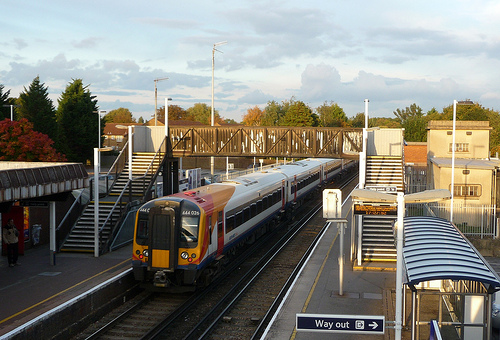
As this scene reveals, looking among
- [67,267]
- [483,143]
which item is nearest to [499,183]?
[483,143]

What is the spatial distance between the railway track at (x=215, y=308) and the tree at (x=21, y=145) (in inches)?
510

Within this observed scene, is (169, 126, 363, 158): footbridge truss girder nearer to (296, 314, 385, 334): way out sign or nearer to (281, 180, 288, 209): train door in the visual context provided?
(281, 180, 288, 209): train door

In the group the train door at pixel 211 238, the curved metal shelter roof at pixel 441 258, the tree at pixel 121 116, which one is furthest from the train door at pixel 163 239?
the tree at pixel 121 116

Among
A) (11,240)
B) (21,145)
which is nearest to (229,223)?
(11,240)

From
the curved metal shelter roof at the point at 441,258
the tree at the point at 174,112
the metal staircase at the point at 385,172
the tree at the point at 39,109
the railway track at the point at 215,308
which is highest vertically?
the tree at the point at 174,112

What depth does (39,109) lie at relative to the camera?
49.8 metres

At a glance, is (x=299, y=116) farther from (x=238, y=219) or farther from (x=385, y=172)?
(x=238, y=219)

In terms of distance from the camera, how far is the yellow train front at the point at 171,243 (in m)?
14.2

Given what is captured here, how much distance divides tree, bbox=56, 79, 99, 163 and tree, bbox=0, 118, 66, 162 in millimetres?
26273

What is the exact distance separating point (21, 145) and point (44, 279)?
13.6 m

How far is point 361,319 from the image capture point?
7551 mm

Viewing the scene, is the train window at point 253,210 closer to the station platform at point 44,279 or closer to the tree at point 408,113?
the station platform at point 44,279

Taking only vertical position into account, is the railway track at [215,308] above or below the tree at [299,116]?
below

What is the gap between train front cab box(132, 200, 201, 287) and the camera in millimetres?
14211
